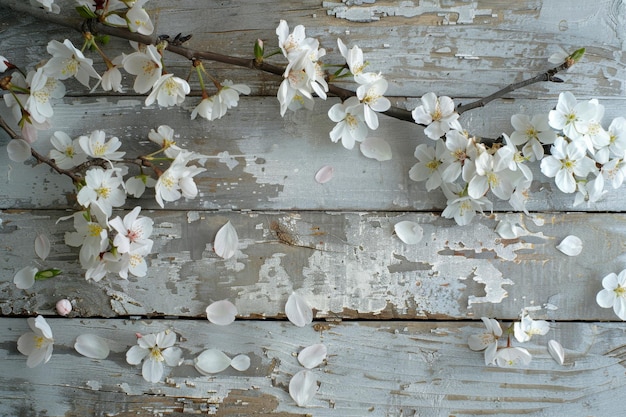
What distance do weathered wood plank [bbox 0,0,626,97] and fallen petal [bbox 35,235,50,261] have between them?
0.29 meters

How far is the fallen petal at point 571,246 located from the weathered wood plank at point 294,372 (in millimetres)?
135

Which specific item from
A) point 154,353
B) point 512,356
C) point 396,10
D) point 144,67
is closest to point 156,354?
point 154,353

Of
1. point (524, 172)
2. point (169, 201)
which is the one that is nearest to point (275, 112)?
point (169, 201)

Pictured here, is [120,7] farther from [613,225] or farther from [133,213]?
[613,225]

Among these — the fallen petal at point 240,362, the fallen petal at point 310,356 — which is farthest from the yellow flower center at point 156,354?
the fallen petal at point 310,356

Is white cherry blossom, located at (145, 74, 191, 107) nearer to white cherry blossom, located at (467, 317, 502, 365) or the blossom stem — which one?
the blossom stem

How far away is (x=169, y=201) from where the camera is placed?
927 mm

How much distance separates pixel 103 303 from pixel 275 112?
42 cm

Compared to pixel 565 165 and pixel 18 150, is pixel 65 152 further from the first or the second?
pixel 565 165

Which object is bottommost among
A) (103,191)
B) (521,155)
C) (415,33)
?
(103,191)

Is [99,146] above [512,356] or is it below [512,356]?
above

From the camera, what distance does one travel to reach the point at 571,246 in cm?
94

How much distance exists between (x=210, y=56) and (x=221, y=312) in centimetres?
40

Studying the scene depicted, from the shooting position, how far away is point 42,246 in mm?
935
